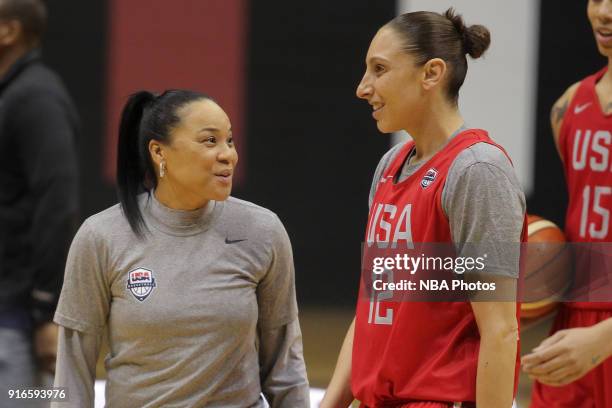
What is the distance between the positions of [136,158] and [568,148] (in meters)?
1.59

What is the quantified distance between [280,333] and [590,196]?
1.29 m

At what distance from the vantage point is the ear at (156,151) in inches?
109

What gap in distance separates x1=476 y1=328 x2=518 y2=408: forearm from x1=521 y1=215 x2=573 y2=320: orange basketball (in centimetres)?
113

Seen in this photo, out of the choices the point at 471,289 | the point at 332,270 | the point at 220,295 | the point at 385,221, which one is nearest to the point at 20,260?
the point at 220,295

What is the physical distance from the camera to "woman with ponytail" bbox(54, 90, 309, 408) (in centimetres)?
263

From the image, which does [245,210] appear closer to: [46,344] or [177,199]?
[177,199]

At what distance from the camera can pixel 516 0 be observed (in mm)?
6969

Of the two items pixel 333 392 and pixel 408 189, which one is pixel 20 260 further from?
pixel 408 189

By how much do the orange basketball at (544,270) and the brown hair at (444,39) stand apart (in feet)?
3.49

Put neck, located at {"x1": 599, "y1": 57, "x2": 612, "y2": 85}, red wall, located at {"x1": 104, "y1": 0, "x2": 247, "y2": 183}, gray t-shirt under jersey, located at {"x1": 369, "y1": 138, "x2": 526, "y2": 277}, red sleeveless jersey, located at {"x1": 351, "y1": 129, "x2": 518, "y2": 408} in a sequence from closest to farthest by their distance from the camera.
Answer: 1. gray t-shirt under jersey, located at {"x1": 369, "y1": 138, "x2": 526, "y2": 277}
2. red sleeveless jersey, located at {"x1": 351, "y1": 129, "x2": 518, "y2": 408}
3. neck, located at {"x1": 599, "y1": 57, "x2": 612, "y2": 85}
4. red wall, located at {"x1": 104, "y1": 0, "x2": 247, "y2": 183}

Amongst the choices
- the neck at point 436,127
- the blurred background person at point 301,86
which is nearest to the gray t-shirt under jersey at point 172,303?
the neck at point 436,127

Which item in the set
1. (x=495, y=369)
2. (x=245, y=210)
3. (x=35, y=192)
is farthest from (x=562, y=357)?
(x=35, y=192)

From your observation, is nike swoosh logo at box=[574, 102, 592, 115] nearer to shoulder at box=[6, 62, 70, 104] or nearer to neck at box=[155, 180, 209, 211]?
neck at box=[155, 180, 209, 211]

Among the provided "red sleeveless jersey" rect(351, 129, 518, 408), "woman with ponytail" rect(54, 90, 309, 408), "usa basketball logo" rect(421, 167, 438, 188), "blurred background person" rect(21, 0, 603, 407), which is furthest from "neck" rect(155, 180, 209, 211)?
"blurred background person" rect(21, 0, 603, 407)
